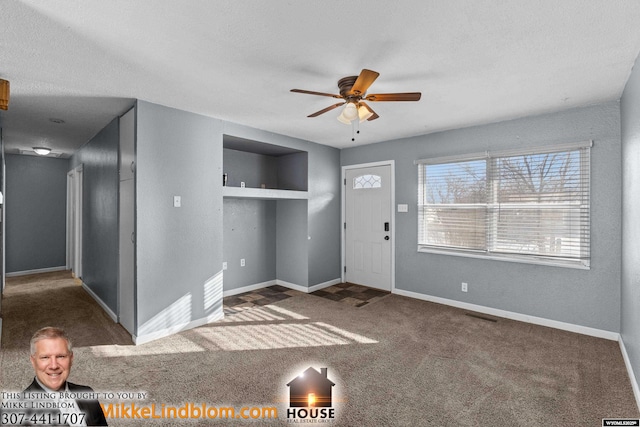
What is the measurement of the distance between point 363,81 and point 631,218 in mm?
2371

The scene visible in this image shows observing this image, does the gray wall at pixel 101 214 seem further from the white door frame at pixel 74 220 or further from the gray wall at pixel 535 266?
the gray wall at pixel 535 266

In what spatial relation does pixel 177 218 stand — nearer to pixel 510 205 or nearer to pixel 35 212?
pixel 510 205

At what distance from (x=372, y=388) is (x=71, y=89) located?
143 inches

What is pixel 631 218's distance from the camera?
2.50m

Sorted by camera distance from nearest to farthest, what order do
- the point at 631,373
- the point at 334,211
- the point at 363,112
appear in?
the point at 631,373, the point at 363,112, the point at 334,211

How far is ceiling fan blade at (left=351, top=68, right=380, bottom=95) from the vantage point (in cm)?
213

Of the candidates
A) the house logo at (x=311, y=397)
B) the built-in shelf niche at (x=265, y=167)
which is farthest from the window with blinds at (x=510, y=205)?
the house logo at (x=311, y=397)

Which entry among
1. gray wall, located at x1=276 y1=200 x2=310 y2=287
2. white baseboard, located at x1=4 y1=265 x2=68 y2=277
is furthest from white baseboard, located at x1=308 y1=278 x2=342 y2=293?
white baseboard, located at x1=4 y1=265 x2=68 y2=277

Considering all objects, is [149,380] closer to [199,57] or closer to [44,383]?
[44,383]

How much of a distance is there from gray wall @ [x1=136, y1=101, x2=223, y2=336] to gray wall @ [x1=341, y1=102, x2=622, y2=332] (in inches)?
108

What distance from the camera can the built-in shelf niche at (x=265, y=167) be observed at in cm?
473

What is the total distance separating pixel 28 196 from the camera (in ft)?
20.1

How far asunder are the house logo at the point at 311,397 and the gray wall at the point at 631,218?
220 centimetres

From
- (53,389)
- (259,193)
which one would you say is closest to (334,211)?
(259,193)
